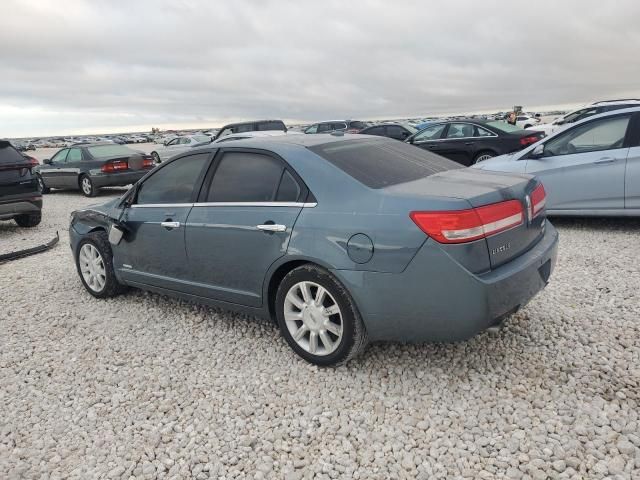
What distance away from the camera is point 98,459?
2.55 metres

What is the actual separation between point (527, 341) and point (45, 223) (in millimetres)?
9185

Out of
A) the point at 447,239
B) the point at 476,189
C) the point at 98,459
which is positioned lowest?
the point at 98,459

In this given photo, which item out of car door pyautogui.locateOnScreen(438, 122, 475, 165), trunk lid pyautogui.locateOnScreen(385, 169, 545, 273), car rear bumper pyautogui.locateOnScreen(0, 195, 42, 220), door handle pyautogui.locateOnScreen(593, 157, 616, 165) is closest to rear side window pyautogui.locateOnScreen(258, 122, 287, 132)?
car door pyautogui.locateOnScreen(438, 122, 475, 165)

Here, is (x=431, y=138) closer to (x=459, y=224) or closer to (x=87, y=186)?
(x=87, y=186)

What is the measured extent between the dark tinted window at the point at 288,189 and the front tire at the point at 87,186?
1120cm

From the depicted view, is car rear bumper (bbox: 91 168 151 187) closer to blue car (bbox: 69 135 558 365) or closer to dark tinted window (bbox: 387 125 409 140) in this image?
blue car (bbox: 69 135 558 365)

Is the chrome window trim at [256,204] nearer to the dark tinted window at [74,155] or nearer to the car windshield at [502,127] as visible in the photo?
the car windshield at [502,127]

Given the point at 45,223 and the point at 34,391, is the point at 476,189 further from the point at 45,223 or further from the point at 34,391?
the point at 45,223

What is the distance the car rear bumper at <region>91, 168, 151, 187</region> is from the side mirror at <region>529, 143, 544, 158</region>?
9503 mm

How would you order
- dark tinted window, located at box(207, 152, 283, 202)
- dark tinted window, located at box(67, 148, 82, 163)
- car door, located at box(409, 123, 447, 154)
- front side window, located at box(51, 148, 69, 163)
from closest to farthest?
dark tinted window, located at box(207, 152, 283, 202) < car door, located at box(409, 123, 447, 154) < dark tinted window, located at box(67, 148, 82, 163) < front side window, located at box(51, 148, 69, 163)

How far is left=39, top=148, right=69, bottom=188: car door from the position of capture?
547 inches

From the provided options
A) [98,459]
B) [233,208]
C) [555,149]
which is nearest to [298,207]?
[233,208]

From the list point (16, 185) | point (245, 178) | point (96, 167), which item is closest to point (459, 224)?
point (245, 178)

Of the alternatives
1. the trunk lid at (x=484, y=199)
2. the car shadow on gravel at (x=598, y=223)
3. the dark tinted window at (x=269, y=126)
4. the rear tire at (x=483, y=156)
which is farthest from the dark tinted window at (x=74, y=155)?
the trunk lid at (x=484, y=199)
